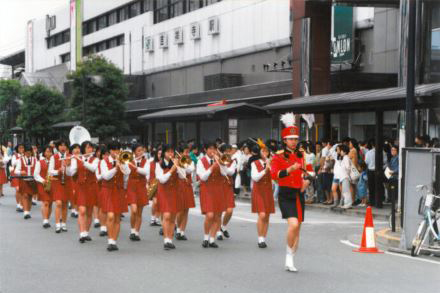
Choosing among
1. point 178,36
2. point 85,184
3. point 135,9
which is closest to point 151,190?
point 85,184

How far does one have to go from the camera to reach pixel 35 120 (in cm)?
5425

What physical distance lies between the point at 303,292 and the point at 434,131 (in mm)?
16076

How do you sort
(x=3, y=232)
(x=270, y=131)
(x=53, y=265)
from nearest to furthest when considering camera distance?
(x=53, y=265), (x=3, y=232), (x=270, y=131)

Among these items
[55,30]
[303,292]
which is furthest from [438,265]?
[55,30]

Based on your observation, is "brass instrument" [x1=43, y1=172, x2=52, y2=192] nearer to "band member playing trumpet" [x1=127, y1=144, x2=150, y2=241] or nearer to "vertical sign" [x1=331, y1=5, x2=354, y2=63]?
"band member playing trumpet" [x1=127, y1=144, x2=150, y2=241]

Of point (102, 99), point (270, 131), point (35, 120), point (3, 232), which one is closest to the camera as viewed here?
point (3, 232)

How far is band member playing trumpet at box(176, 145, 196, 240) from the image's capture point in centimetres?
1154

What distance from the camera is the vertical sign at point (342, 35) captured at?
96.6 feet

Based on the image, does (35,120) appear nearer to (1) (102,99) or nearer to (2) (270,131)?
(1) (102,99)

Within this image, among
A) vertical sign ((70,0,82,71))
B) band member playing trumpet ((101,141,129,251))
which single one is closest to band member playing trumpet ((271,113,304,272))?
band member playing trumpet ((101,141,129,251))

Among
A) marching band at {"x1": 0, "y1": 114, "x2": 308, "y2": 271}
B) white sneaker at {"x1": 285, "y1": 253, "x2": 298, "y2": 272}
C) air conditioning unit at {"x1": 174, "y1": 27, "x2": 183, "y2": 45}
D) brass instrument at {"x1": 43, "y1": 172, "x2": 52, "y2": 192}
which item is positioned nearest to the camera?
white sneaker at {"x1": 285, "y1": 253, "x2": 298, "y2": 272}

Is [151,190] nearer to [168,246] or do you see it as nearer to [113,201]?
[113,201]

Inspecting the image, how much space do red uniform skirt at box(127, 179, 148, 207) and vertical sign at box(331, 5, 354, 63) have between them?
18.3 metres

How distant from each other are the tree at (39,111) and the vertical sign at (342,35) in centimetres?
2905
